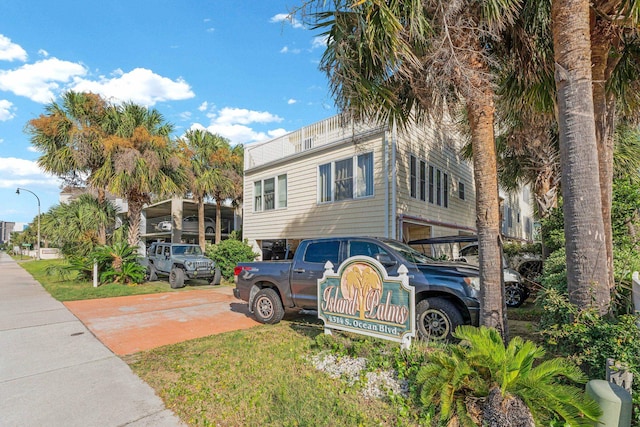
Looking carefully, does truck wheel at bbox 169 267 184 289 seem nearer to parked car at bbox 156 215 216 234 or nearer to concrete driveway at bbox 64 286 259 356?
concrete driveway at bbox 64 286 259 356

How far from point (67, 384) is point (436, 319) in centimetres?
502

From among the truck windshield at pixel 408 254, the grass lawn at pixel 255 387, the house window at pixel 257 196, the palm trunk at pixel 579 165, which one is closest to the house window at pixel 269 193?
the house window at pixel 257 196

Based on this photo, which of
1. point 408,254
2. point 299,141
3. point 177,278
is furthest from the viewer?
point 299,141

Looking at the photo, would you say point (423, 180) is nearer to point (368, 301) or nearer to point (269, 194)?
point (269, 194)

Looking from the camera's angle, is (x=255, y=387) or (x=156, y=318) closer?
(x=255, y=387)

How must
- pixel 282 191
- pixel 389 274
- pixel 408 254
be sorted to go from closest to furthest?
pixel 389 274, pixel 408 254, pixel 282 191

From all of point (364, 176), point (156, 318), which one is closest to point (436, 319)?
point (156, 318)

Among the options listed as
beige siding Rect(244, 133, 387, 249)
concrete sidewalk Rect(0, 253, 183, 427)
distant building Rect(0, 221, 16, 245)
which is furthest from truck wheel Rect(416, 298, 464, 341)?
distant building Rect(0, 221, 16, 245)

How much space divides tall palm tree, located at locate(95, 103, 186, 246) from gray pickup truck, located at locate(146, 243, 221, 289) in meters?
1.56

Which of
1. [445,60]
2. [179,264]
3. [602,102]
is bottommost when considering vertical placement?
[179,264]

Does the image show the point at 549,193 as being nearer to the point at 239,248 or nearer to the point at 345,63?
the point at 345,63

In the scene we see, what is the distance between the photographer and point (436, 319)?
5.19 meters

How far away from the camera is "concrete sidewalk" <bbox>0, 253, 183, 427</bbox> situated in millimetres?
3367

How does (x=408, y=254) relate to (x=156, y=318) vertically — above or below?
above
